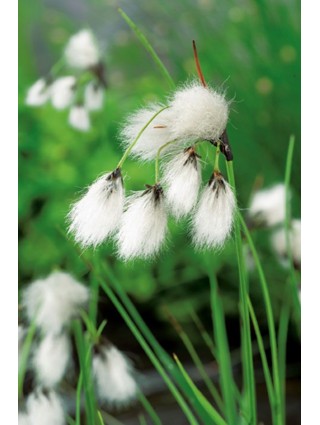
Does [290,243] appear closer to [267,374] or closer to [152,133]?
[267,374]

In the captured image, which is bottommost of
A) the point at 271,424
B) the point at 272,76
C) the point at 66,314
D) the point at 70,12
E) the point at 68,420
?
the point at 271,424

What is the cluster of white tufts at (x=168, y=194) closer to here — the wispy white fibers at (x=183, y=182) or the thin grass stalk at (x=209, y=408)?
the wispy white fibers at (x=183, y=182)

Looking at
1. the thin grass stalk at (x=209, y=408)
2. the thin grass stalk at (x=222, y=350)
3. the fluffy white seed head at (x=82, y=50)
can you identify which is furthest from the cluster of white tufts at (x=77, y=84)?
the thin grass stalk at (x=209, y=408)

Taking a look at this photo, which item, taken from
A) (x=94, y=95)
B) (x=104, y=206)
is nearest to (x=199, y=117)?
(x=104, y=206)

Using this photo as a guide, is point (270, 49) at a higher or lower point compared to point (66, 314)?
higher
